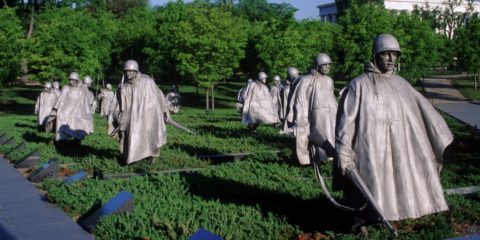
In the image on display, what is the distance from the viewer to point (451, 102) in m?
39.7

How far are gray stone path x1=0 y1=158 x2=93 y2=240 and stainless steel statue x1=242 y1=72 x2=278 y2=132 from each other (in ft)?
32.8

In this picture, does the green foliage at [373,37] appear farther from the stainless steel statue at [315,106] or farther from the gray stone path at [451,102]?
the stainless steel statue at [315,106]

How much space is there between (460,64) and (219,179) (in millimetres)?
37686

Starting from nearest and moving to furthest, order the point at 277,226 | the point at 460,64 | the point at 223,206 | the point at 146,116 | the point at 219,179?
the point at 277,226
the point at 223,206
the point at 219,179
the point at 146,116
the point at 460,64

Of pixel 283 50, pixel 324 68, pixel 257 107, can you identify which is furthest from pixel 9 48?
pixel 324 68

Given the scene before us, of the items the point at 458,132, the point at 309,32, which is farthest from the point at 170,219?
the point at 309,32

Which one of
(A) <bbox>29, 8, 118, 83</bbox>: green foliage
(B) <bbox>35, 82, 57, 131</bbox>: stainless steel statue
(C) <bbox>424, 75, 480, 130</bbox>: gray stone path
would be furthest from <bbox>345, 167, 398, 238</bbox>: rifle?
(A) <bbox>29, 8, 118, 83</bbox>: green foliage

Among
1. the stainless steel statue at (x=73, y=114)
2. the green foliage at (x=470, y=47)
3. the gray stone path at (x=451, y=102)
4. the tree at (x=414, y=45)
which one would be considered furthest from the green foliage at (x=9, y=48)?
the green foliage at (x=470, y=47)

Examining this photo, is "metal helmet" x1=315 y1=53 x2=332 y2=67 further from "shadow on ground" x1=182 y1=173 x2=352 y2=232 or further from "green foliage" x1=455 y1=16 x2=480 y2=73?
"green foliage" x1=455 y1=16 x2=480 y2=73

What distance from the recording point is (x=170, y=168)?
40.7ft

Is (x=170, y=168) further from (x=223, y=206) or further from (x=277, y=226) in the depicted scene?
(x=277, y=226)

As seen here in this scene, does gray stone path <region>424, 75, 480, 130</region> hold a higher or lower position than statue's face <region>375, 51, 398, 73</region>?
lower

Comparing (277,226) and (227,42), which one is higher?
(227,42)

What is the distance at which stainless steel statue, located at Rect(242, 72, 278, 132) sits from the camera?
21062 millimetres
